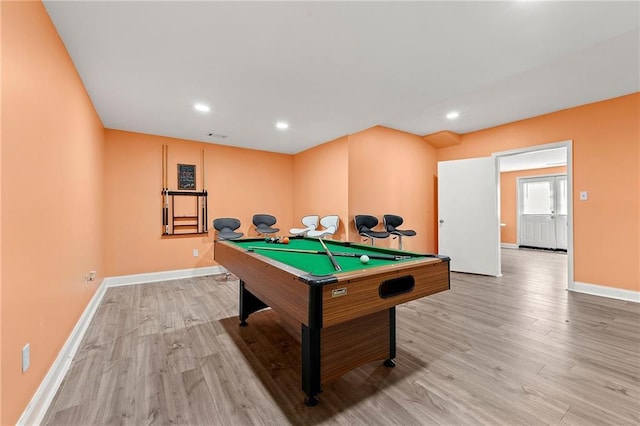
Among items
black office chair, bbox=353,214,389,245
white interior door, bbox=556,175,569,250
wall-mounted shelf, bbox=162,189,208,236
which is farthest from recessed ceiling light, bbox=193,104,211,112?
white interior door, bbox=556,175,569,250

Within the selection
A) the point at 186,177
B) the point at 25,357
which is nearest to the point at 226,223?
the point at 186,177

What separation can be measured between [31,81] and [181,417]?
2.03 metres

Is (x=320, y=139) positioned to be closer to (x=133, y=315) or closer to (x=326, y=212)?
(x=326, y=212)

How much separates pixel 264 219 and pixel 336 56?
11.6 ft

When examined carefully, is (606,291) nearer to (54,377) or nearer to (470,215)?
(470,215)

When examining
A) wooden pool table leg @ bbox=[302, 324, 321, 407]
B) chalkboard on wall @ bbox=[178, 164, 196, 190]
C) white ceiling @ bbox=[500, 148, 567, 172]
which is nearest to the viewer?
wooden pool table leg @ bbox=[302, 324, 321, 407]

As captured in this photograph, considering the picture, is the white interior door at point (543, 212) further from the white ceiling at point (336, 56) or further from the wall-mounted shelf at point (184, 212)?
the wall-mounted shelf at point (184, 212)

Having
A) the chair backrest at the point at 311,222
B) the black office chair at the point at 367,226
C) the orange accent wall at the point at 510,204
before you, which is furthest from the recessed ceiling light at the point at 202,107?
the orange accent wall at the point at 510,204

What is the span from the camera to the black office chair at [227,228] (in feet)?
14.5

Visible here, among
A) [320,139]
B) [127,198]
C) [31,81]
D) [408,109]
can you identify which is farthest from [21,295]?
[320,139]

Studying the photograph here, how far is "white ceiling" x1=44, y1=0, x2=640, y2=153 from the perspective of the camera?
5.69ft

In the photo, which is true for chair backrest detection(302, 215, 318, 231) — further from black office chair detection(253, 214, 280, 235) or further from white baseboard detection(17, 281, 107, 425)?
white baseboard detection(17, 281, 107, 425)

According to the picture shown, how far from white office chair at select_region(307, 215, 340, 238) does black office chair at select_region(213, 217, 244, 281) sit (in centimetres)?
125

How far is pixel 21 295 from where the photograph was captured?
1346mm
